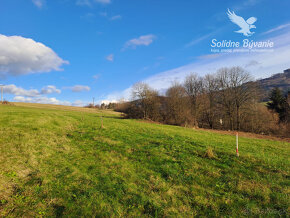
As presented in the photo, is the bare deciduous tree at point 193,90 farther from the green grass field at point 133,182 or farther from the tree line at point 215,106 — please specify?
the green grass field at point 133,182

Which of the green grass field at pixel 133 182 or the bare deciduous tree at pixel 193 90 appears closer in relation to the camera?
the green grass field at pixel 133 182

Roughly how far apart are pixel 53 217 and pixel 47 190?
4.94 ft

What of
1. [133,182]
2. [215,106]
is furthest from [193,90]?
[133,182]

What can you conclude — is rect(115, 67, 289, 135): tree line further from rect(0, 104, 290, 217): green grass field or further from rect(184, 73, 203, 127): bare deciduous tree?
rect(0, 104, 290, 217): green grass field

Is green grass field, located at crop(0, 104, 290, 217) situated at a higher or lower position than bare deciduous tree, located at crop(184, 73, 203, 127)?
lower

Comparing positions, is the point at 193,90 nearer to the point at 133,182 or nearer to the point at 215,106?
the point at 215,106

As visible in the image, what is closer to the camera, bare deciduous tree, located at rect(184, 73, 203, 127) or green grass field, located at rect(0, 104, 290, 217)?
green grass field, located at rect(0, 104, 290, 217)

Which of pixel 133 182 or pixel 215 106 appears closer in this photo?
pixel 133 182

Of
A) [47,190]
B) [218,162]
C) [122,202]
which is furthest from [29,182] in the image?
[218,162]

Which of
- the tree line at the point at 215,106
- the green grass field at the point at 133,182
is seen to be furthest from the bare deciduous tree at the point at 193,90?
the green grass field at the point at 133,182

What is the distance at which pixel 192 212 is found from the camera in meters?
4.56

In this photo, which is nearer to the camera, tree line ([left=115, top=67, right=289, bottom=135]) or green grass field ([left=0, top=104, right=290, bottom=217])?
green grass field ([left=0, top=104, right=290, bottom=217])

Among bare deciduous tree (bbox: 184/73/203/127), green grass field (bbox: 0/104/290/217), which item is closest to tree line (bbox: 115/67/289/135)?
bare deciduous tree (bbox: 184/73/203/127)

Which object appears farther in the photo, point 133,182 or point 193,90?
point 193,90
